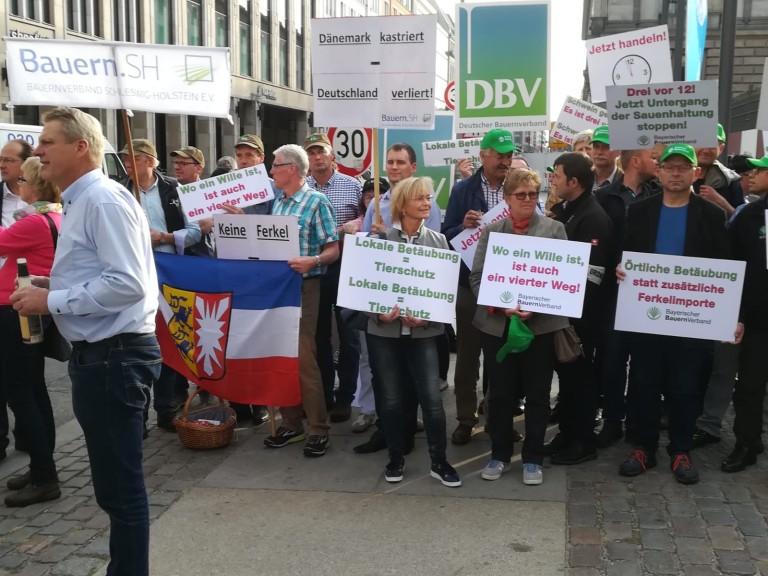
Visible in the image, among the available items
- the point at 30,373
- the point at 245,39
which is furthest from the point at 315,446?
the point at 245,39

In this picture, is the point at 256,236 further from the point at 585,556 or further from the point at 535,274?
the point at 585,556

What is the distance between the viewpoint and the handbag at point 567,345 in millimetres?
5113

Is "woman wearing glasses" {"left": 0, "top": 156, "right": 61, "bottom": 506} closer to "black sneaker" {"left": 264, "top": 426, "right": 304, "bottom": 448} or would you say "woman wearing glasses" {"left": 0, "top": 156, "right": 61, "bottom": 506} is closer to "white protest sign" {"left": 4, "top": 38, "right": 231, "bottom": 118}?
"black sneaker" {"left": 264, "top": 426, "right": 304, "bottom": 448}

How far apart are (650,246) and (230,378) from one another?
9.46 ft

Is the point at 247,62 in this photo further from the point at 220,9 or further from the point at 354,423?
the point at 354,423

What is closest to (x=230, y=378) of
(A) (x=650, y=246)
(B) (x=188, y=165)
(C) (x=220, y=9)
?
(B) (x=188, y=165)

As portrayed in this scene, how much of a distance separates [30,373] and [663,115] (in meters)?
4.42

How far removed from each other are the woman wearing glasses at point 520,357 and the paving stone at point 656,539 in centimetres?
87

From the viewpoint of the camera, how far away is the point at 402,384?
5.33 metres

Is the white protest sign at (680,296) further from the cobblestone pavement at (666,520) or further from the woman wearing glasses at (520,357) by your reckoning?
the cobblestone pavement at (666,520)

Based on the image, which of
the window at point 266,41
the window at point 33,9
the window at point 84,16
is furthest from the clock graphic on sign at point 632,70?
the window at point 266,41

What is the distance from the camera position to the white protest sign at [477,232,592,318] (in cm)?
502

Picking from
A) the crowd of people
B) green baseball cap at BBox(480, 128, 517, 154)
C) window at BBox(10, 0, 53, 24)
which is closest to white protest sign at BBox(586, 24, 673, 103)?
the crowd of people

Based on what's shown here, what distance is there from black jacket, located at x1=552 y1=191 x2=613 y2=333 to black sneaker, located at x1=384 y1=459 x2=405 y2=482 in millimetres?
1457
